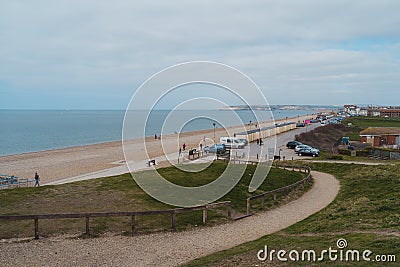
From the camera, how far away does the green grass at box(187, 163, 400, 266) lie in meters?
8.02

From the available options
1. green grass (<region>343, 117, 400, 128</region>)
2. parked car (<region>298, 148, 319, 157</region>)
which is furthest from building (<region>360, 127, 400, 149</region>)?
green grass (<region>343, 117, 400, 128</region>)

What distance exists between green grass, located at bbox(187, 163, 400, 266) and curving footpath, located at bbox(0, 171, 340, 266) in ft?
2.45

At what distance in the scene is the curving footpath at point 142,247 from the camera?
907 cm

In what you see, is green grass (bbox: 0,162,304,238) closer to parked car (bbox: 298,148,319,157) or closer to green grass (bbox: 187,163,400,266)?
green grass (bbox: 187,163,400,266)

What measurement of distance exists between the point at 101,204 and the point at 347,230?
8.73 metres

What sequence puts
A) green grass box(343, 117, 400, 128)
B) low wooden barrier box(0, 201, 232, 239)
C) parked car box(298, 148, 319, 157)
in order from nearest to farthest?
low wooden barrier box(0, 201, 232, 239) → parked car box(298, 148, 319, 157) → green grass box(343, 117, 400, 128)

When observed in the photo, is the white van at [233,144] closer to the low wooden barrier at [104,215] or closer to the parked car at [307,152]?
the parked car at [307,152]

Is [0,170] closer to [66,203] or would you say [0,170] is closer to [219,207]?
[66,203]

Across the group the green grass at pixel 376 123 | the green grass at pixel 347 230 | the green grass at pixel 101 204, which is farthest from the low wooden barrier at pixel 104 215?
the green grass at pixel 376 123

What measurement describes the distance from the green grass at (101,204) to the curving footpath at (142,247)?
0.69m

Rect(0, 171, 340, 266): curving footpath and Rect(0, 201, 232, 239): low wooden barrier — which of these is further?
Rect(0, 201, 232, 239): low wooden barrier

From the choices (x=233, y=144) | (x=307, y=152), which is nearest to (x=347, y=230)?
(x=307, y=152)

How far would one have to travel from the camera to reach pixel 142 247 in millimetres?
10242

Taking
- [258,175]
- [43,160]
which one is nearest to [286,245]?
[258,175]
